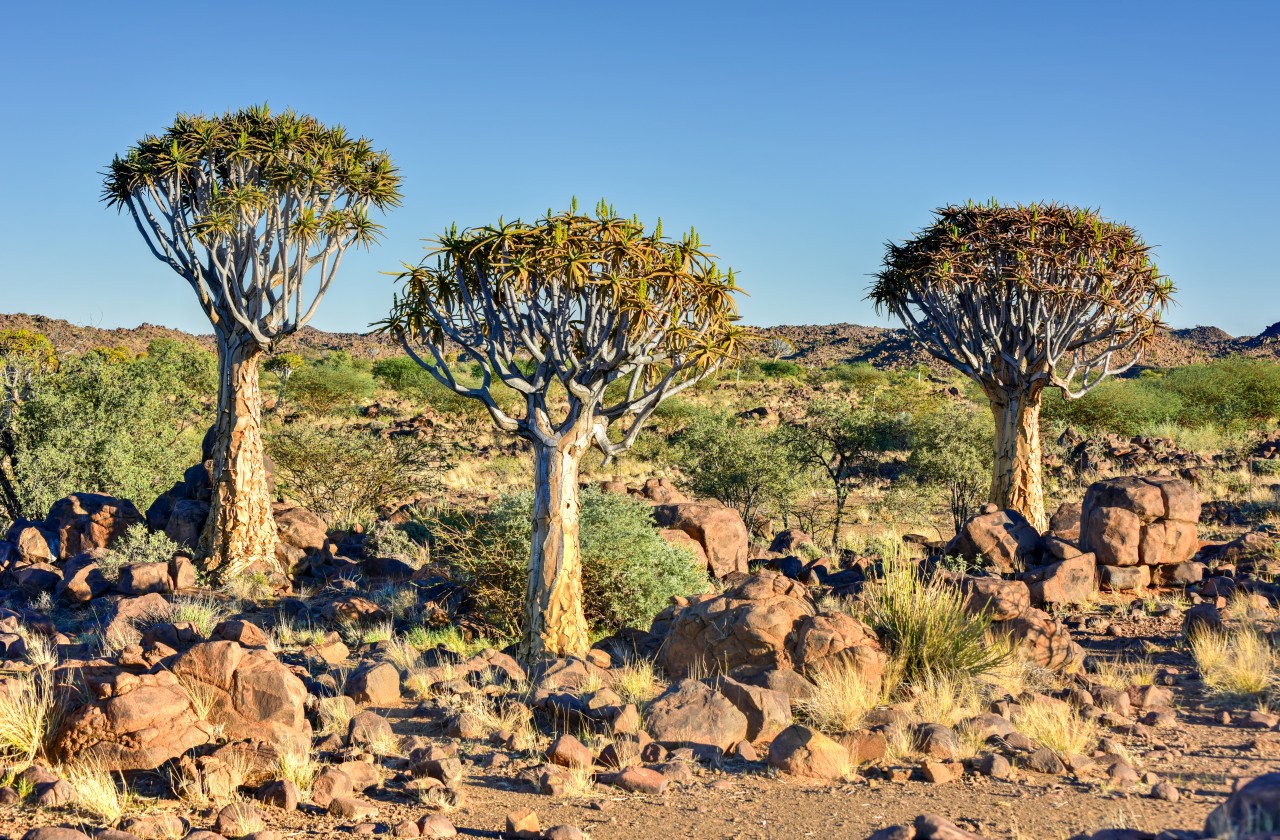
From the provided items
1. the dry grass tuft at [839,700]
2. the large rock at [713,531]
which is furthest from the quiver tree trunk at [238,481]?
the dry grass tuft at [839,700]

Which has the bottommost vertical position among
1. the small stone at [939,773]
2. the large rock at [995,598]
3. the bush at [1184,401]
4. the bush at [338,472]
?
the small stone at [939,773]

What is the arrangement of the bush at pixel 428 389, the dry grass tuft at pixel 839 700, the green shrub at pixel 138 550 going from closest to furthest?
the dry grass tuft at pixel 839 700 < the green shrub at pixel 138 550 < the bush at pixel 428 389

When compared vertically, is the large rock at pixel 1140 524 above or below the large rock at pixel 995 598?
above

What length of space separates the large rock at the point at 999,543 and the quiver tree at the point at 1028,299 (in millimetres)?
1795

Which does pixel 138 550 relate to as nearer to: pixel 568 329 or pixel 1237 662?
pixel 568 329

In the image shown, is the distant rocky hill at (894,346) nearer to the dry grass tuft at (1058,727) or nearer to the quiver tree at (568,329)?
the quiver tree at (568,329)

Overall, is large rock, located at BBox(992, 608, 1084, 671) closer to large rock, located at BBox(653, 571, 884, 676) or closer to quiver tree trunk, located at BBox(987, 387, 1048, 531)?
large rock, located at BBox(653, 571, 884, 676)

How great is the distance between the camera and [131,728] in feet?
18.2

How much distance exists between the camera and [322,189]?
12680 millimetres

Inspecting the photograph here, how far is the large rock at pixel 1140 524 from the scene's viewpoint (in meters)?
11.0

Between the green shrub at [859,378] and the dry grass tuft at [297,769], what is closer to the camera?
the dry grass tuft at [297,769]

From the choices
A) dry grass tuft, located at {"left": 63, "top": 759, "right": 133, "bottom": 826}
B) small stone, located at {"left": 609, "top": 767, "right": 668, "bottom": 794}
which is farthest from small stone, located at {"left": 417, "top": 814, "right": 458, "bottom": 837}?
dry grass tuft, located at {"left": 63, "top": 759, "right": 133, "bottom": 826}

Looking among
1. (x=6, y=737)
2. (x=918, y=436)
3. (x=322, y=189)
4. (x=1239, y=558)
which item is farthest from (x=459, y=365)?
(x=6, y=737)

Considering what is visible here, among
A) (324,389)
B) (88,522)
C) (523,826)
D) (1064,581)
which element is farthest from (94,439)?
(324,389)
